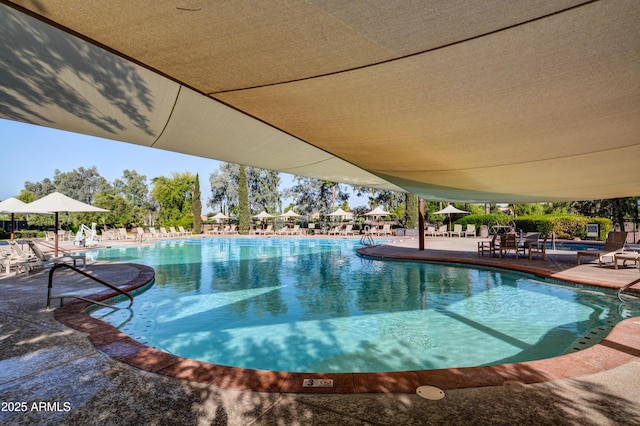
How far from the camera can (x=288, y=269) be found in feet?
33.5

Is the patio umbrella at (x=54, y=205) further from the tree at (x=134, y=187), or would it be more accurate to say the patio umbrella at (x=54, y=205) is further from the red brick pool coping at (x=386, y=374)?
the tree at (x=134, y=187)

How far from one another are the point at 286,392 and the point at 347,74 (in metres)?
2.33

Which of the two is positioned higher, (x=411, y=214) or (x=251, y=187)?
(x=251, y=187)

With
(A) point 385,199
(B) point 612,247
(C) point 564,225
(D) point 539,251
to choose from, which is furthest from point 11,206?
(A) point 385,199

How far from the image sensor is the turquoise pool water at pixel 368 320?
4000mm

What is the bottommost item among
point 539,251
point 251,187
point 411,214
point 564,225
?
point 539,251

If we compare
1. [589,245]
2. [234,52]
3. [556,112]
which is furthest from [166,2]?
[589,245]

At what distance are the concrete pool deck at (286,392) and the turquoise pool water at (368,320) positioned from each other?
4.36ft

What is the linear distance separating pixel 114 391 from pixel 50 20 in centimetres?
236

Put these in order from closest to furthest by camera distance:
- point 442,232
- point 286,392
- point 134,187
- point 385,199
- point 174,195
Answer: point 286,392 < point 442,232 < point 385,199 < point 174,195 < point 134,187

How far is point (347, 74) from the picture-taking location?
2.40 metres

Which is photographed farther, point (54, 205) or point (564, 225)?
point (564, 225)

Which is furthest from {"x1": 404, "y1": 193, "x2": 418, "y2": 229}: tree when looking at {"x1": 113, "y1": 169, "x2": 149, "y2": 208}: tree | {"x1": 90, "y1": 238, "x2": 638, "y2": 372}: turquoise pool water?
{"x1": 113, "y1": 169, "x2": 149, "y2": 208}: tree

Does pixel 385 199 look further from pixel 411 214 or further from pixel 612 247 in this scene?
pixel 612 247
